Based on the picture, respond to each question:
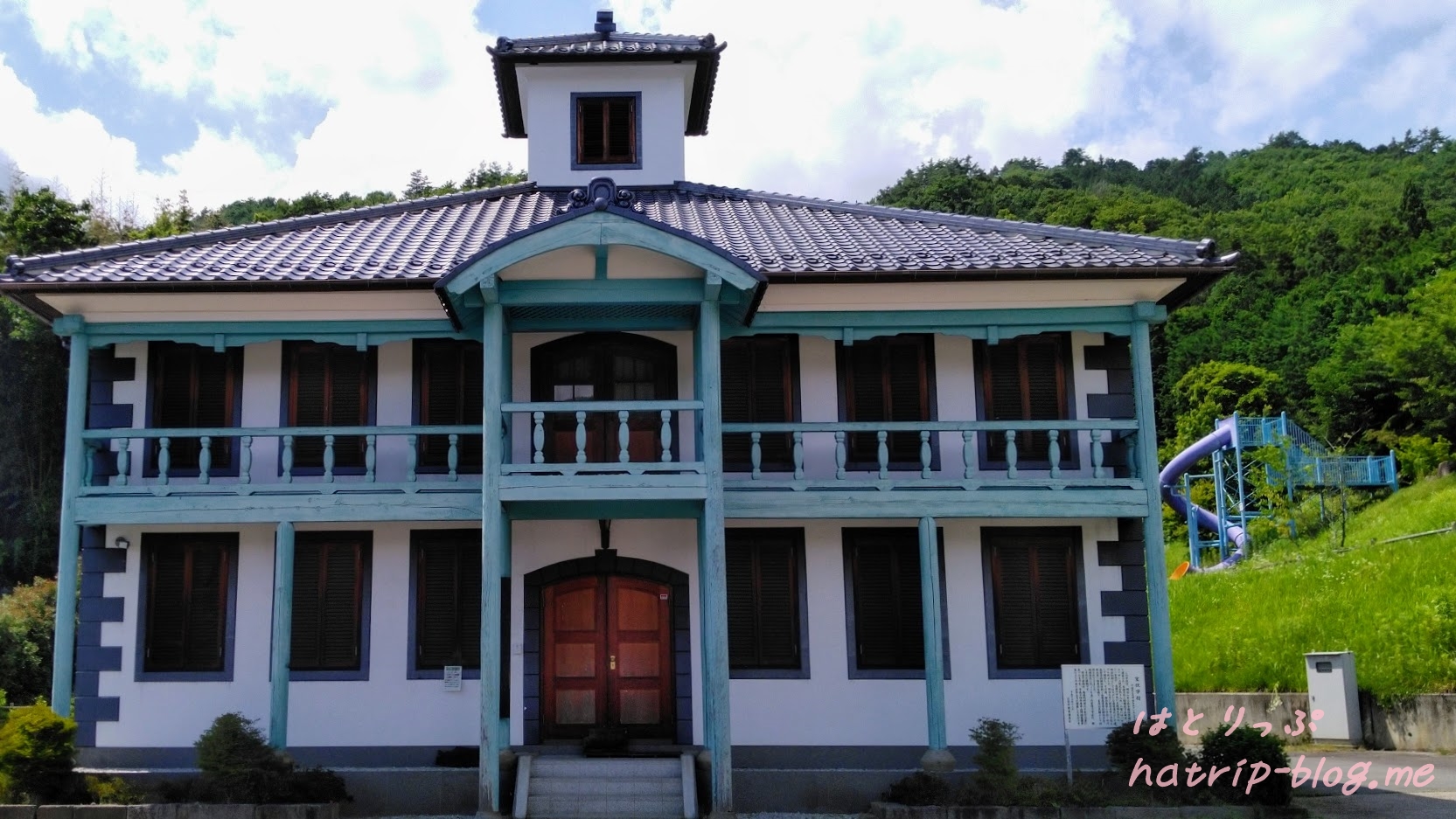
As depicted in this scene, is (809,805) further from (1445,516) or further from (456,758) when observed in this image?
(1445,516)

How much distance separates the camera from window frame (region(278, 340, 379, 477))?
16.0m

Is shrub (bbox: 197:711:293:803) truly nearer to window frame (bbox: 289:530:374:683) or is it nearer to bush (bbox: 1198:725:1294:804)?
window frame (bbox: 289:530:374:683)

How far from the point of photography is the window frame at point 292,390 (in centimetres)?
1602

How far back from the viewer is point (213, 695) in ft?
50.5

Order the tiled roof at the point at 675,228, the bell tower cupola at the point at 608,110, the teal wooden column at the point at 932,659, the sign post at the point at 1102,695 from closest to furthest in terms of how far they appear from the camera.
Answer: the sign post at the point at 1102,695 < the teal wooden column at the point at 932,659 < the tiled roof at the point at 675,228 < the bell tower cupola at the point at 608,110

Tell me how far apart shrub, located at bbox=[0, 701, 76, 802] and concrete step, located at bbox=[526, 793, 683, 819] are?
4794 millimetres

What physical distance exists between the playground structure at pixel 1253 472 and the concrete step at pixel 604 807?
2563 centimetres

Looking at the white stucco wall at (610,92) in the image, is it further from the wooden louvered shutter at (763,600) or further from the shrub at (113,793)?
the shrub at (113,793)

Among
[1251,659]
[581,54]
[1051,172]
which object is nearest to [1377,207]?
[1051,172]

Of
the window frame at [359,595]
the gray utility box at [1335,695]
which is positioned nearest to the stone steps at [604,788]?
the window frame at [359,595]

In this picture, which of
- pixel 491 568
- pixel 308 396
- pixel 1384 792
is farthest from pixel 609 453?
pixel 1384 792

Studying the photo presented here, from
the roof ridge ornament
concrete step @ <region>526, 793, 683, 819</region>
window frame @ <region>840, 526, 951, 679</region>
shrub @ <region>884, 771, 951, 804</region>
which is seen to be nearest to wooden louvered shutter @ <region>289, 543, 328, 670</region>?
concrete step @ <region>526, 793, 683, 819</region>

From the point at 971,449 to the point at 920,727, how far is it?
3387 millimetres

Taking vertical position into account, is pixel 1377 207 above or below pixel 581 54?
above
